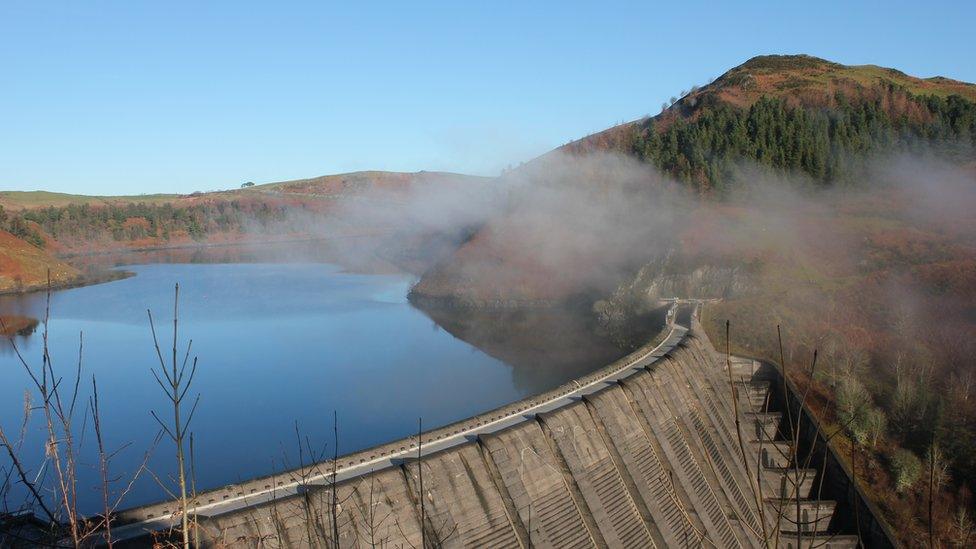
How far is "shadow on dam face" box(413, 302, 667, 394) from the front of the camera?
47781mm

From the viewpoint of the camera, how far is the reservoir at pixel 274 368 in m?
33.0

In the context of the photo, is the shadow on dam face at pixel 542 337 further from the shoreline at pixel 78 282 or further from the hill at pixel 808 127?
the shoreline at pixel 78 282

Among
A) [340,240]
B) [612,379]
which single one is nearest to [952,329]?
[612,379]

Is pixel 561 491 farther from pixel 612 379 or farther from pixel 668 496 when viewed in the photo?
pixel 612 379

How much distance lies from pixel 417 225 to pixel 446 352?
94837 millimetres

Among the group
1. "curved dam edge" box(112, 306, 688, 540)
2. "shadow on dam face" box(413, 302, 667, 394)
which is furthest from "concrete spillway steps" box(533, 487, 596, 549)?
"shadow on dam face" box(413, 302, 667, 394)

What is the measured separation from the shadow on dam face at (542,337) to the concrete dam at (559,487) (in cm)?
1544

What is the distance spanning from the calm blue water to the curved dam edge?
494 centimetres

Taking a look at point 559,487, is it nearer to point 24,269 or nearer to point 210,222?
point 24,269

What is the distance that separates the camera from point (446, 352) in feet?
174

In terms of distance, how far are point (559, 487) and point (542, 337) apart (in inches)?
1479

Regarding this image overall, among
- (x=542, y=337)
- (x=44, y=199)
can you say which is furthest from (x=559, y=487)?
(x=44, y=199)

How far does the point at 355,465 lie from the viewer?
764 inches

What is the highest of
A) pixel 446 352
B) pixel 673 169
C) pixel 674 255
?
pixel 673 169
